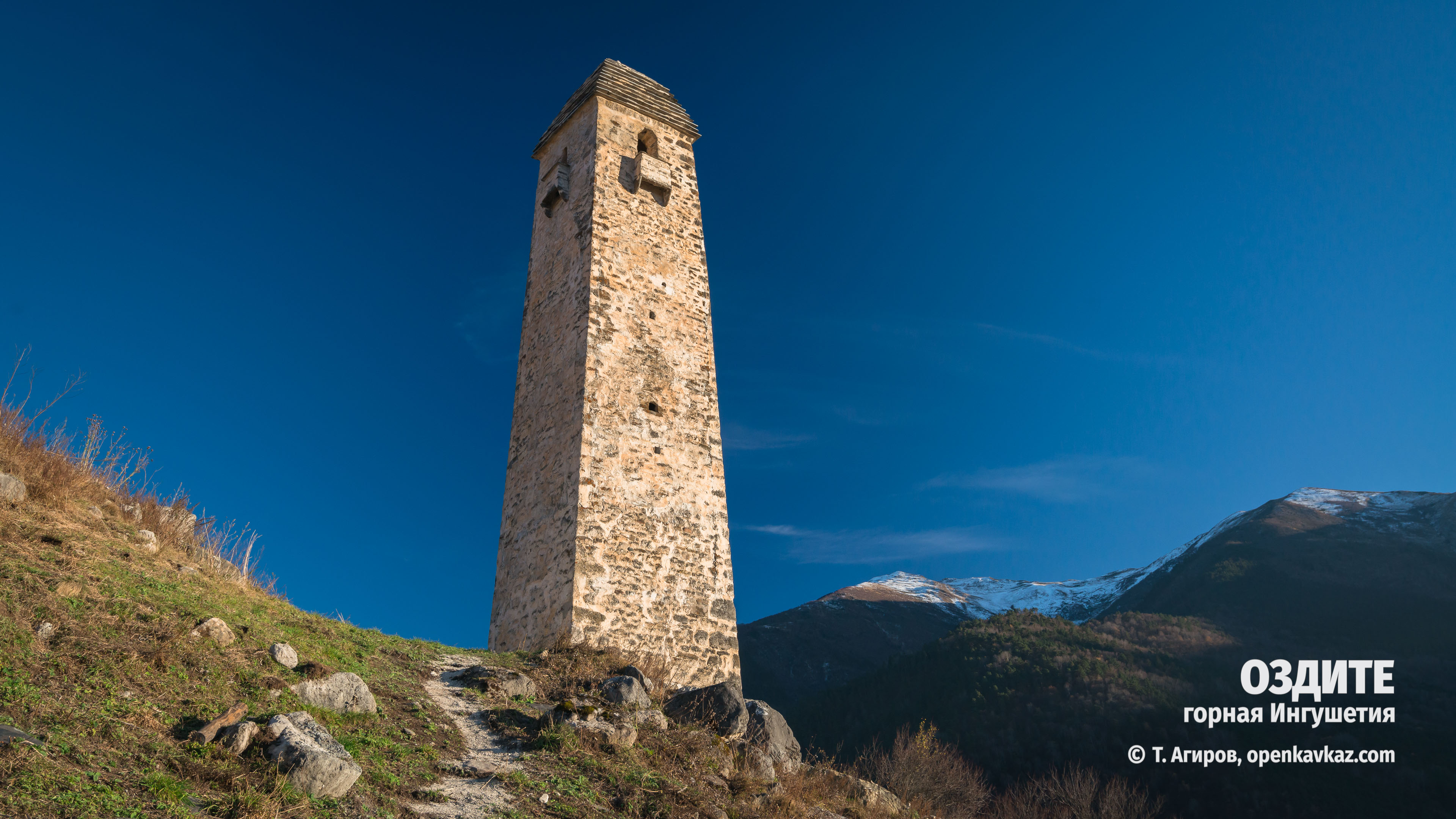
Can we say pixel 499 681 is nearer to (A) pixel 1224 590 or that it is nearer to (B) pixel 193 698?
(B) pixel 193 698

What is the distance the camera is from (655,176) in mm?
15422

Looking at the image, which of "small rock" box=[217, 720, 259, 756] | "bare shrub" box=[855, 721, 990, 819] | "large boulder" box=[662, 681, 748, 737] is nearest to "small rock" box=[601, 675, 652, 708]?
"large boulder" box=[662, 681, 748, 737]

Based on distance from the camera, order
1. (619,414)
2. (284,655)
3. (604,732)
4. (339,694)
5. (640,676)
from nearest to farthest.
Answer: (339,694) < (284,655) < (604,732) < (640,676) < (619,414)

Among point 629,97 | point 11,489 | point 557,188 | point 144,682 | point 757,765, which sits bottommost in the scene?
point 757,765

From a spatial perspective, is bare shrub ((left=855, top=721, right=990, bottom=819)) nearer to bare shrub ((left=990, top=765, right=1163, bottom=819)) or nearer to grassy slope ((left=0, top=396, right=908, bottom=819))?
bare shrub ((left=990, top=765, right=1163, bottom=819))

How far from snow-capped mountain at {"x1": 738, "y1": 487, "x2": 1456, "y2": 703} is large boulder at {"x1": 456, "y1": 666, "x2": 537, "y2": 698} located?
48.1 metres

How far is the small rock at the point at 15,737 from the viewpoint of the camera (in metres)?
4.66

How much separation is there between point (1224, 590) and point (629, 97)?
5136 centimetres

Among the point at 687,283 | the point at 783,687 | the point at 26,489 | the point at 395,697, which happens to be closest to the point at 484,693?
the point at 395,697

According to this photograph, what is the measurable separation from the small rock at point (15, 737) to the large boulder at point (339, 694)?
2.01 metres

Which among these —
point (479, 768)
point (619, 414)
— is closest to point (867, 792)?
point (479, 768)

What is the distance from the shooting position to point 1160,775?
2930 centimetres

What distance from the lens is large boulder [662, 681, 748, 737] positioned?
9.59 meters

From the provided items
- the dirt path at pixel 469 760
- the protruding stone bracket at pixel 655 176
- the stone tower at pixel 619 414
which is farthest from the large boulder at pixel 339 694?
the protruding stone bracket at pixel 655 176
